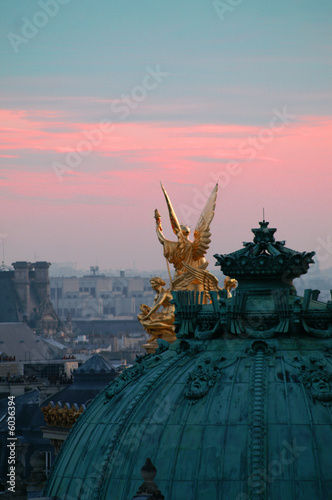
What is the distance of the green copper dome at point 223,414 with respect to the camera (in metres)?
21.9

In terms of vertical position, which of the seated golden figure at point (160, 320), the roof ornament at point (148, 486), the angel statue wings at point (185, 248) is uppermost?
the angel statue wings at point (185, 248)

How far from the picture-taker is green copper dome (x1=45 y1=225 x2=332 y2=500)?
2191cm

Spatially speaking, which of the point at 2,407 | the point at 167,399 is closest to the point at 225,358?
the point at 167,399

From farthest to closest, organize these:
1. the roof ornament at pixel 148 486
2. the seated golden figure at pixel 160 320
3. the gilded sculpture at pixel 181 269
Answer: the seated golden figure at pixel 160 320
the gilded sculpture at pixel 181 269
the roof ornament at pixel 148 486

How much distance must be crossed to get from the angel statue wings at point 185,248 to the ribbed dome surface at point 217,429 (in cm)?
1032

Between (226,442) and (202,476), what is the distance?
24.2 inches

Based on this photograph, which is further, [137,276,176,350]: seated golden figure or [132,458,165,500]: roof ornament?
[137,276,176,350]: seated golden figure

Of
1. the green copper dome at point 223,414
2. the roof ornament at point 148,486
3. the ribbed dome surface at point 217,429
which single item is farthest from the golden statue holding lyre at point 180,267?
the roof ornament at point 148,486

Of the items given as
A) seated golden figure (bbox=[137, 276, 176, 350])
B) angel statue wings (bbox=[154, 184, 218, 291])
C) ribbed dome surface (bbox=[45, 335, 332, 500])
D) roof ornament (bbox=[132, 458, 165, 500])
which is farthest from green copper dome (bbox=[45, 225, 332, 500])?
seated golden figure (bbox=[137, 276, 176, 350])

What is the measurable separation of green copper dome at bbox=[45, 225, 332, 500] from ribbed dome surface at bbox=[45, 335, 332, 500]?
0.02 metres

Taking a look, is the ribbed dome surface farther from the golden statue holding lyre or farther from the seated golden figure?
the seated golden figure

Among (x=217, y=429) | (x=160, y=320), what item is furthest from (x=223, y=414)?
(x=160, y=320)

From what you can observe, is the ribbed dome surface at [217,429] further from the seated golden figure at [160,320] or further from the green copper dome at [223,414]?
the seated golden figure at [160,320]

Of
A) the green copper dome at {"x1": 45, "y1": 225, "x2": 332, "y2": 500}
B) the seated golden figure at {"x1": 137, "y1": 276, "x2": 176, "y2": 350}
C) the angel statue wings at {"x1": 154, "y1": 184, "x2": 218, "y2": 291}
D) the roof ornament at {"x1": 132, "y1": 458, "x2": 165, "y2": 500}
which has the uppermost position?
the angel statue wings at {"x1": 154, "y1": 184, "x2": 218, "y2": 291}
